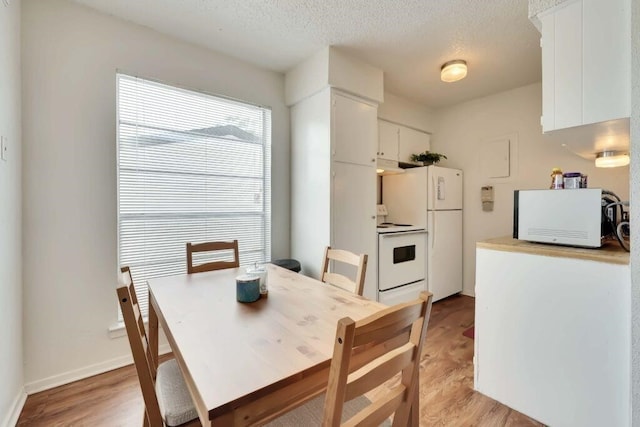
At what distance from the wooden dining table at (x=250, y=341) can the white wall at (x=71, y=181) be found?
0.85 meters

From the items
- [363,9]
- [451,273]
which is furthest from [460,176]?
[363,9]

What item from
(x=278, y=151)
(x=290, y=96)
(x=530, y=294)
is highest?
(x=290, y=96)

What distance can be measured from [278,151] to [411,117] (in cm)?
189

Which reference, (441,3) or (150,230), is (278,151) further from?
(441,3)

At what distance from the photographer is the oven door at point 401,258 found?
2.90 meters

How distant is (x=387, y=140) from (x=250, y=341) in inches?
118

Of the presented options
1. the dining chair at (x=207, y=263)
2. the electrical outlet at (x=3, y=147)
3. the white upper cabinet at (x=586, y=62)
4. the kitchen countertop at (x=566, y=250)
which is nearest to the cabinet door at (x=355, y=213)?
the dining chair at (x=207, y=263)

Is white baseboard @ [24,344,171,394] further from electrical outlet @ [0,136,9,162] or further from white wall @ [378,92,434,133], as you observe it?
white wall @ [378,92,434,133]

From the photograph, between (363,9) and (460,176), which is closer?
(363,9)

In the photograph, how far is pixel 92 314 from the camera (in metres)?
1.96

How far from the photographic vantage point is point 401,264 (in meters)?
3.07

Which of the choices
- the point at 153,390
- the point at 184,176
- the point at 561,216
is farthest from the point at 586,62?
the point at 184,176

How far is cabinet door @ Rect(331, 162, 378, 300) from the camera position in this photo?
101 inches

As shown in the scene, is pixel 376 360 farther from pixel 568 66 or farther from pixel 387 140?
pixel 387 140
